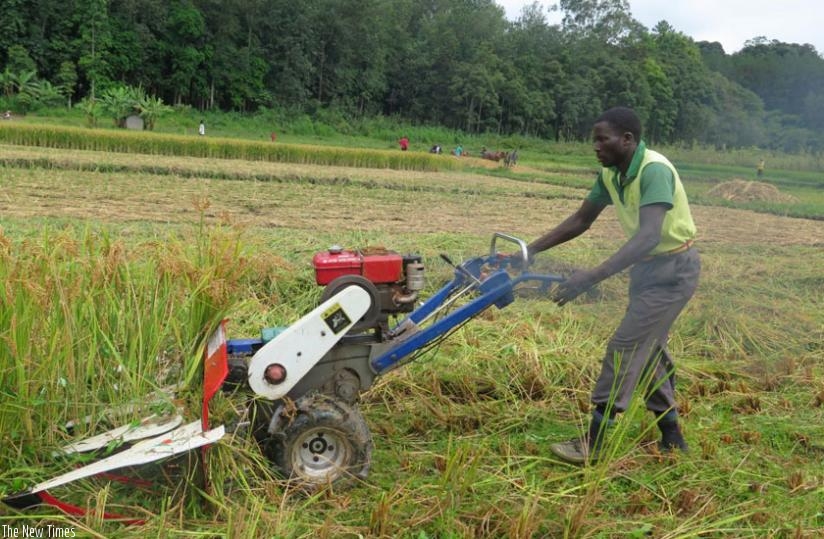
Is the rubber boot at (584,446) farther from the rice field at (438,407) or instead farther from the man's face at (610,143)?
the man's face at (610,143)

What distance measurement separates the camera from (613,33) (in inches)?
2918

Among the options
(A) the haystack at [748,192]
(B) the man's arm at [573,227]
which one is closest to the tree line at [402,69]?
(A) the haystack at [748,192]

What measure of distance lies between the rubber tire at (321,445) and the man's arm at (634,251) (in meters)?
1.20

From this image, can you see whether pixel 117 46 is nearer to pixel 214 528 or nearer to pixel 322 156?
pixel 322 156

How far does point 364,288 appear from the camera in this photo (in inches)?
126

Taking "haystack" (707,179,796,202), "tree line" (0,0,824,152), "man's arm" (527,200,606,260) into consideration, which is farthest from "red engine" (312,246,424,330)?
A: "tree line" (0,0,824,152)

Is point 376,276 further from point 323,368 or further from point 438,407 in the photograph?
point 438,407

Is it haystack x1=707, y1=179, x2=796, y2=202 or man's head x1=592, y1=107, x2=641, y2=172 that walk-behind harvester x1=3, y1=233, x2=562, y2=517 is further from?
haystack x1=707, y1=179, x2=796, y2=202

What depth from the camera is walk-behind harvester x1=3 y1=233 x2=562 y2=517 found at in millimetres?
2936

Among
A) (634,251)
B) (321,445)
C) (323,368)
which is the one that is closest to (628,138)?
(634,251)

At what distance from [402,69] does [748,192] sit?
151 feet

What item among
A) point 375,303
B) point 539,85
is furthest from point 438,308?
point 539,85

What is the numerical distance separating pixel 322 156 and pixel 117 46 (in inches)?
1159

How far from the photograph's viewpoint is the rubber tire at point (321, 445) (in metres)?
3.11
